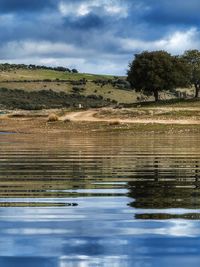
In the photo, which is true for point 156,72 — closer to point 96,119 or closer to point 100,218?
point 96,119

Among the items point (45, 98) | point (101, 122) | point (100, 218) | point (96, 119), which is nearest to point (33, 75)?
point (45, 98)

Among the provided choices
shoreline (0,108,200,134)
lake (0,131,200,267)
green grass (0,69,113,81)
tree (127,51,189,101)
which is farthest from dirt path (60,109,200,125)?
green grass (0,69,113,81)

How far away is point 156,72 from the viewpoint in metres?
93.3

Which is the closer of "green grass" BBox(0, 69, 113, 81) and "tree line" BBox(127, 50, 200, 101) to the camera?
"tree line" BBox(127, 50, 200, 101)

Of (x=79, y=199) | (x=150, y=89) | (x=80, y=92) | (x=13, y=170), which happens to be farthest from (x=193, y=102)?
(x=79, y=199)

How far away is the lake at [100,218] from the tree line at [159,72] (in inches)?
2975

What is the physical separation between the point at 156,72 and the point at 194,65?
9.03 m

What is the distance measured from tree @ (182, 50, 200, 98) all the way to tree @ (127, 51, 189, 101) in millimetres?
1798

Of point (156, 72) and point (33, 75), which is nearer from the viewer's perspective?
point (156, 72)

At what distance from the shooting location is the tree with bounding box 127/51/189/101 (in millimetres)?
92750

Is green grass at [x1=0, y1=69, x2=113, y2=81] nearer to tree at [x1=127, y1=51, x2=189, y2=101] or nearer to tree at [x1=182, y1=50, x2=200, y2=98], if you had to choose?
tree at [x1=182, y1=50, x2=200, y2=98]

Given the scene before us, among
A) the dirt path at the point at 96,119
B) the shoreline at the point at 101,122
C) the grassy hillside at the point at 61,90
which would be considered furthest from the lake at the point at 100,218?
the grassy hillside at the point at 61,90

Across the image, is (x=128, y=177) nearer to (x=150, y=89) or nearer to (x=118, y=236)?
(x=118, y=236)

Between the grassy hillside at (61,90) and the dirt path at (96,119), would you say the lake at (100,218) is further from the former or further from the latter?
the grassy hillside at (61,90)
